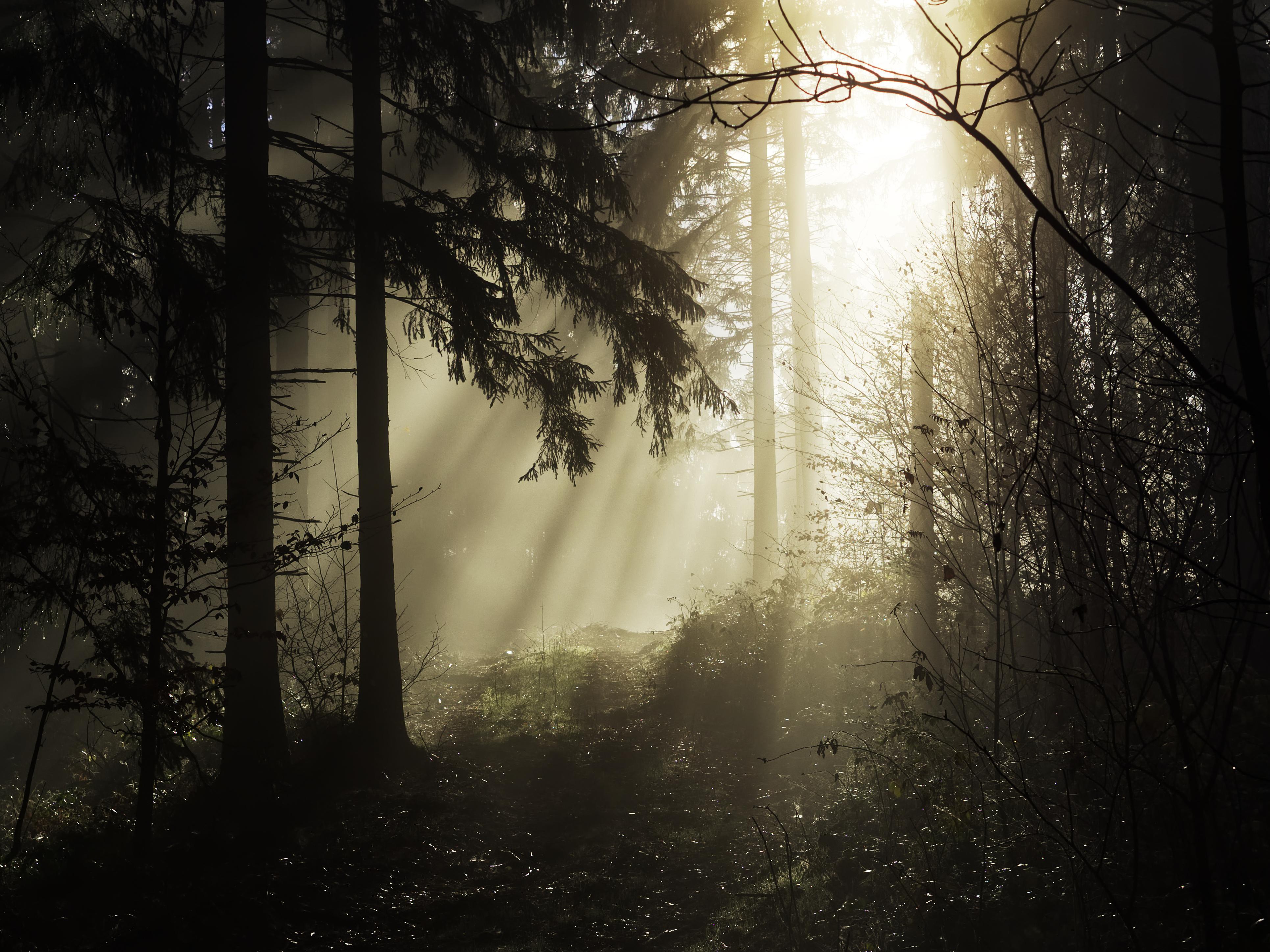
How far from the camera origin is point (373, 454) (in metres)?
7.86

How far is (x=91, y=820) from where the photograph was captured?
682cm

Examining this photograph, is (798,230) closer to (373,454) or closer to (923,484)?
(923,484)

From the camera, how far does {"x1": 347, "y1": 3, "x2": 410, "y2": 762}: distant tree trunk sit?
776cm

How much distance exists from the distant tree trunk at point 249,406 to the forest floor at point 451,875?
0.62 m

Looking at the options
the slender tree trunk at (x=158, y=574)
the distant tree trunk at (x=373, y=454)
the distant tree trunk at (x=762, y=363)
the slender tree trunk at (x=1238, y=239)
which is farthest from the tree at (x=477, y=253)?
the slender tree trunk at (x=1238, y=239)

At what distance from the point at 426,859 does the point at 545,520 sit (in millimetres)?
18603

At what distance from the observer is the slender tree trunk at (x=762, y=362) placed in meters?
14.5

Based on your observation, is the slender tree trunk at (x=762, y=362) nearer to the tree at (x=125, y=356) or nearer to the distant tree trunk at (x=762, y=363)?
the distant tree trunk at (x=762, y=363)

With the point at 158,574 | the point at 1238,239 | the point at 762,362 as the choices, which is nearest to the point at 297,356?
the point at 762,362

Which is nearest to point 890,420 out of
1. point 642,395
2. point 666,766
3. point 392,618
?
point 642,395

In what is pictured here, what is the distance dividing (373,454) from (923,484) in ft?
17.1

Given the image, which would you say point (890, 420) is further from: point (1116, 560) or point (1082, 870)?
point (1082, 870)

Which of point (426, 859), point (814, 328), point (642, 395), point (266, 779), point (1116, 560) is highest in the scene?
point (814, 328)

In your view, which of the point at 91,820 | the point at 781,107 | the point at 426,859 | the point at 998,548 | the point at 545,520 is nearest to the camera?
the point at 998,548
